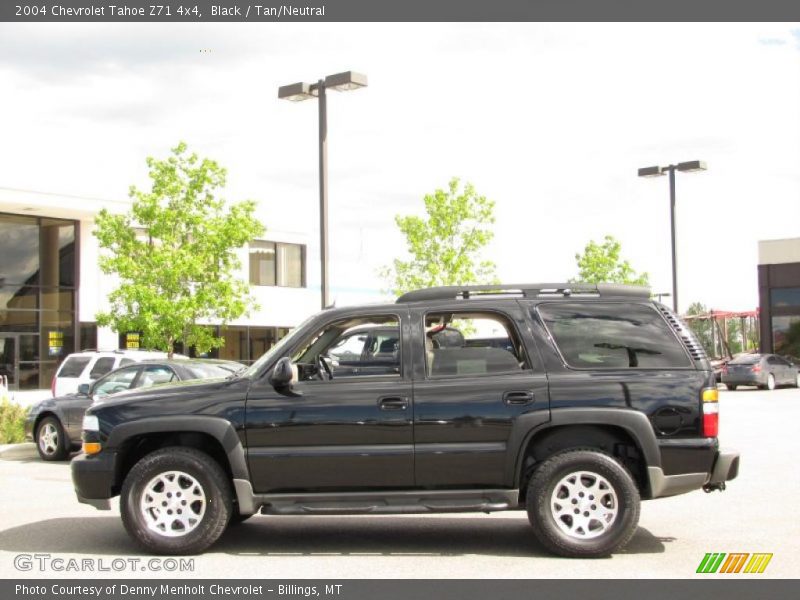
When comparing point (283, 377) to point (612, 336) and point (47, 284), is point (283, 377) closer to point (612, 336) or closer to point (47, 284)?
point (612, 336)

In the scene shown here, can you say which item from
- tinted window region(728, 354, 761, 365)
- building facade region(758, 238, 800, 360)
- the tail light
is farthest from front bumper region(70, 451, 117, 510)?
building facade region(758, 238, 800, 360)

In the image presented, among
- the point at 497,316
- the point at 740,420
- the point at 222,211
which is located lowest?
the point at 740,420

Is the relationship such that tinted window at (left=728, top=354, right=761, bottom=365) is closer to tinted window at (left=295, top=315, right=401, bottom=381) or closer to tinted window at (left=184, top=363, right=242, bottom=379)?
tinted window at (left=184, top=363, right=242, bottom=379)

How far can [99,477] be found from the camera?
8.09 m

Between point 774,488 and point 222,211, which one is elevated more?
point 222,211

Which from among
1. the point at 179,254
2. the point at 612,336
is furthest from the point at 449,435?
the point at 179,254

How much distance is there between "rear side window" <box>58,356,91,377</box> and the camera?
64.2 ft

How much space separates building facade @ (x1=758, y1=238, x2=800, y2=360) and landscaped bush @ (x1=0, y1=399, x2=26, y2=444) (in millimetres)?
40616

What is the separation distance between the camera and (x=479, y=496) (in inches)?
305
